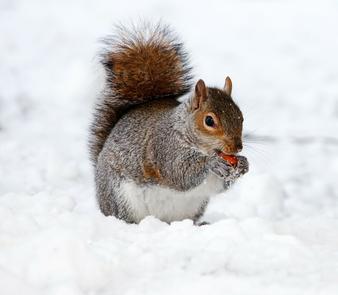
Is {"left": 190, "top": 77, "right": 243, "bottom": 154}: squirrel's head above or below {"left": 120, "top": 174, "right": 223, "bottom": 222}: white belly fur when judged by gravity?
above

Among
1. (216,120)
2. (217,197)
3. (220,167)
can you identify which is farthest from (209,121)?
(217,197)

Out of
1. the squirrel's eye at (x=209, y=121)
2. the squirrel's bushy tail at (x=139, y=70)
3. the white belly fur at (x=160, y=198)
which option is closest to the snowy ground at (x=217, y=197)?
the squirrel's bushy tail at (x=139, y=70)

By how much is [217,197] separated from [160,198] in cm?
90

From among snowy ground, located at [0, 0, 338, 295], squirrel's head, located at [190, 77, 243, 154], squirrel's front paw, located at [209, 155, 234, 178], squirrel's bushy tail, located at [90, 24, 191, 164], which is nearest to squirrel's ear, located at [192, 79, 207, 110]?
squirrel's head, located at [190, 77, 243, 154]

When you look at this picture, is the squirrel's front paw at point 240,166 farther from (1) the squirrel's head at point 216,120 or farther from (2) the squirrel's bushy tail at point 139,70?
(2) the squirrel's bushy tail at point 139,70

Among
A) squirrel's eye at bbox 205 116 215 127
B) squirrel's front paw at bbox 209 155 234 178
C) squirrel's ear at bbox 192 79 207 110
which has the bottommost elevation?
squirrel's front paw at bbox 209 155 234 178

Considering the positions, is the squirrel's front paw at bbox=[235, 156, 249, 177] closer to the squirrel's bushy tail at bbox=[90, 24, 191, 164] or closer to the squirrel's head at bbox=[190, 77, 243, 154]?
the squirrel's head at bbox=[190, 77, 243, 154]

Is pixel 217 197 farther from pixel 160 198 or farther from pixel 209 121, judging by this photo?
pixel 209 121

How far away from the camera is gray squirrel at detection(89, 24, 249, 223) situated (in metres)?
2.63

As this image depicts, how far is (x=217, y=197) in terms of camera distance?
143 inches
